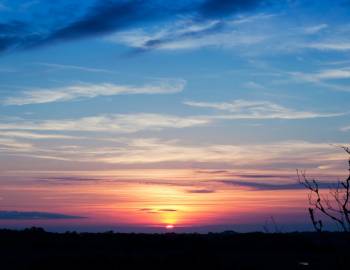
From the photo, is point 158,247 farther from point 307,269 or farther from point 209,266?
point 209,266

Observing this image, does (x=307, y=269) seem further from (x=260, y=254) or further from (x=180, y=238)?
(x=180, y=238)

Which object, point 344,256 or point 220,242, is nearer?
→ point 344,256

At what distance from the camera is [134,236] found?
66562 mm

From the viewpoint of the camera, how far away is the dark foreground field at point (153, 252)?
3350 cm

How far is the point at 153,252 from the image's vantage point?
51.8 meters

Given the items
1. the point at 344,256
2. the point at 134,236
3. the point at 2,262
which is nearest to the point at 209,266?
the point at 2,262

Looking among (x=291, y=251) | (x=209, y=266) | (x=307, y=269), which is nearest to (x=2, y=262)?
(x=209, y=266)

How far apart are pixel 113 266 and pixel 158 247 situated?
2476 cm

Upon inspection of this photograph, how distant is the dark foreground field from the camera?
33500 millimetres

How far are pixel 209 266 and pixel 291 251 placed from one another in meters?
24.4

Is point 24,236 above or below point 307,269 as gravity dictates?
above

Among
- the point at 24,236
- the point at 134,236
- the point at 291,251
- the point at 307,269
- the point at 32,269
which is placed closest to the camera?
the point at 32,269

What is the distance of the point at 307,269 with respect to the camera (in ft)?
127

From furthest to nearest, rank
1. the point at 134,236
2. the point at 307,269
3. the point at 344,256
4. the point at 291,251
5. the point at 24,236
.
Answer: the point at 134,236
the point at 24,236
the point at 291,251
the point at 307,269
the point at 344,256
